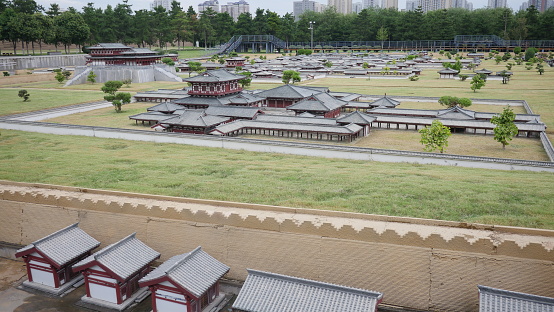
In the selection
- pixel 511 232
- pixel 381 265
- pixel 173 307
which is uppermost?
pixel 511 232

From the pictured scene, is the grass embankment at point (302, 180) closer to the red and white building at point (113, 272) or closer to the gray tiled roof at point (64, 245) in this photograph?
the gray tiled roof at point (64, 245)

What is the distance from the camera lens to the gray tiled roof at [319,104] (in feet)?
166

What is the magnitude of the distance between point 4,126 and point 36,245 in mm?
34206

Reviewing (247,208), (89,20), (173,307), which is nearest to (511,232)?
(247,208)

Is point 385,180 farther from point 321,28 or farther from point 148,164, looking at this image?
point 321,28

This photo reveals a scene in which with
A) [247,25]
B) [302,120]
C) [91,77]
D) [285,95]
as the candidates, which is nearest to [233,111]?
[302,120]

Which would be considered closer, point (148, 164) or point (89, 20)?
point (148, 164)

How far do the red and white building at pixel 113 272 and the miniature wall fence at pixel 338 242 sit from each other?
1.97 m

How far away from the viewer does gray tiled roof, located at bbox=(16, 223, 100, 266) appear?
1856 cm

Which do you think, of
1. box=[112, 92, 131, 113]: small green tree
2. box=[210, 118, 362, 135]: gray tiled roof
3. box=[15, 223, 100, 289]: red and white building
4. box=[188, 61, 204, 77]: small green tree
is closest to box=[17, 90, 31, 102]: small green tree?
box=[112, 92, 131, 113]: small green tree

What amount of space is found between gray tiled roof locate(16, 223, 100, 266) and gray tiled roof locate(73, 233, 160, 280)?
3.36 feet

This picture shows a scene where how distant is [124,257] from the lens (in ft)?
59.4

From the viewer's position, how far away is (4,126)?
46.5 metres

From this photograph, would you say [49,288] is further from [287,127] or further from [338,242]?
[287,127]
